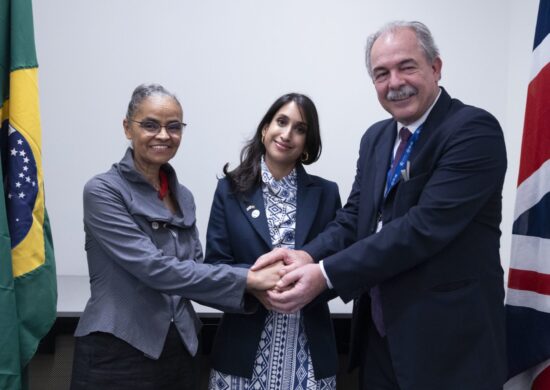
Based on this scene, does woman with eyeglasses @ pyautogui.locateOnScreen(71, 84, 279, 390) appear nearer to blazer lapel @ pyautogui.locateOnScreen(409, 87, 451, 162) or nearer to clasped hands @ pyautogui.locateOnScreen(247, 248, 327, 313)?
clasped hands @ pyautogui.locateOnScreen(247, 248, 327, 313)

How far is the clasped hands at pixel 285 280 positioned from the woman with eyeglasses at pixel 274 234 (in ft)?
0.12

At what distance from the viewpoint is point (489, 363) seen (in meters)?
1.48

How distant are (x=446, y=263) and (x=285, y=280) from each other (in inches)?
19.6

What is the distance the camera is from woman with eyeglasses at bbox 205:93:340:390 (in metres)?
1.73

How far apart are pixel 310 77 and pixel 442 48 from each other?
837 mm

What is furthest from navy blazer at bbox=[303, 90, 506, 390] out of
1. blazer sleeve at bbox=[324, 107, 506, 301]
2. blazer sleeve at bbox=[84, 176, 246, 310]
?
blazer sleeve at bbox=[84, 176, 246, 310]

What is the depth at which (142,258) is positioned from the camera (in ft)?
5.27

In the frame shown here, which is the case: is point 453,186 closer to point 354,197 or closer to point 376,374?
point 354,197

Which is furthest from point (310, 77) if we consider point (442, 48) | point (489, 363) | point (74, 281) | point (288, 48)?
point (489, 363)

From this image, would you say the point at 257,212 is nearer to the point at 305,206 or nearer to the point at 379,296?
the point at 305,206

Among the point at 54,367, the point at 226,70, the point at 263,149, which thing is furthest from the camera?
the point at 226,70

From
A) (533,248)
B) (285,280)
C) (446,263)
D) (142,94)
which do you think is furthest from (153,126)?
(533,248)

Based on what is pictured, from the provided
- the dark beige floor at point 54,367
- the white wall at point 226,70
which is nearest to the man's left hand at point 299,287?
the dark beige floor at point 54,367

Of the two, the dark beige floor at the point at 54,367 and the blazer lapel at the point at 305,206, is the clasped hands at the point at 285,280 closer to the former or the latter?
the blazer lapel at the point at 305,206
